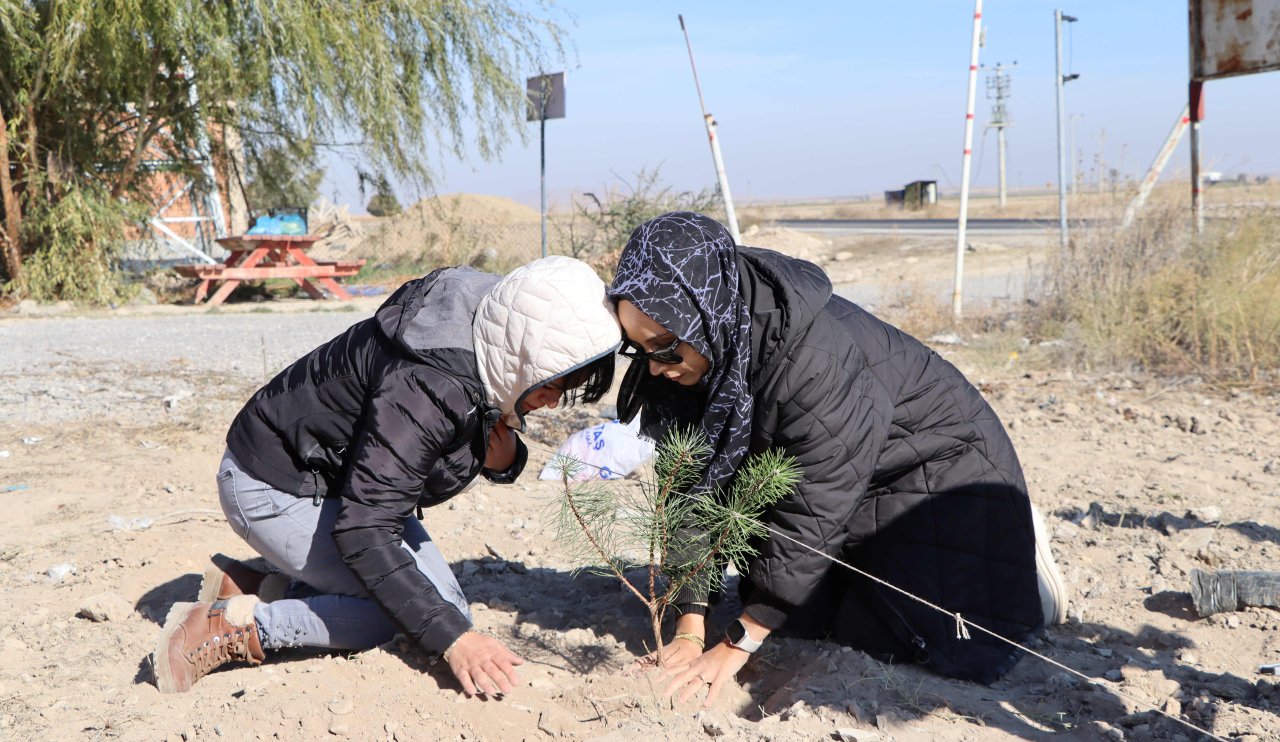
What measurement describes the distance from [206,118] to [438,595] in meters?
11.7

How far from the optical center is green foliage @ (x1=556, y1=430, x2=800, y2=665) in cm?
258

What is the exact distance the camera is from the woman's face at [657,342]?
243 centimetres

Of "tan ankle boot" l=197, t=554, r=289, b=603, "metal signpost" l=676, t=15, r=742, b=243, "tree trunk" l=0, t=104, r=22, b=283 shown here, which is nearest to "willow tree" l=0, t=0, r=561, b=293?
"tree trunk" l=0, t=104, r=22, b=283

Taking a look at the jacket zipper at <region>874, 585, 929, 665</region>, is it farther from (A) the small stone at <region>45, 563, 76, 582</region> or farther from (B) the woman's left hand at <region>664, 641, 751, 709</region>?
(A) the small stone at <region>45, 563, 76, 582</region>

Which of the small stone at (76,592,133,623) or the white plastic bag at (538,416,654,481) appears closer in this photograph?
the small stone at (76,592,133,623)

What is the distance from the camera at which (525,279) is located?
236 cm

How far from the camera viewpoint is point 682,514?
272cm

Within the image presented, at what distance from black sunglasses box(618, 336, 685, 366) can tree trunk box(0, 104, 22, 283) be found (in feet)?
36.3

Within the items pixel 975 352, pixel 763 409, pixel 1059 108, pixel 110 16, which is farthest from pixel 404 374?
pixel 110 16

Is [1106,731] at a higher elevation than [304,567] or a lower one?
lower

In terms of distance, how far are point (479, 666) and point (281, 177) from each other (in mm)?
12916

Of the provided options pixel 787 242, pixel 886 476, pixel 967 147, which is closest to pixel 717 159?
pixel 967 147

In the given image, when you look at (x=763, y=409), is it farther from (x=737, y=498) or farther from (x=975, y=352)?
(x=975, y=352)

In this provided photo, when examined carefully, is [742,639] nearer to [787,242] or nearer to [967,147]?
[967,147]
